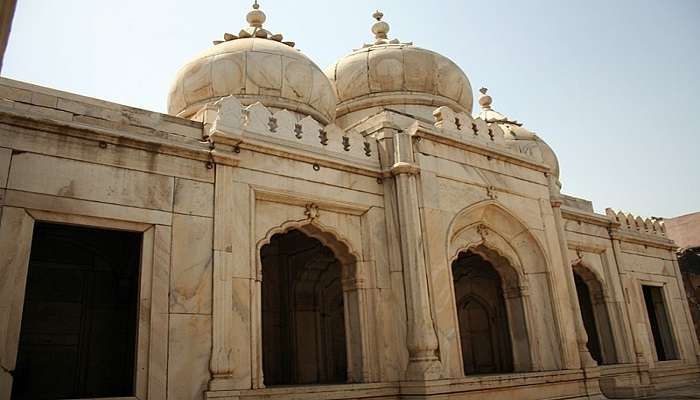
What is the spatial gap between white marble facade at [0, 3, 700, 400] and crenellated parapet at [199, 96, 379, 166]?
0.09 ft

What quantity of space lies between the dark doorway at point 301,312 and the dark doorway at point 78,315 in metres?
2.65

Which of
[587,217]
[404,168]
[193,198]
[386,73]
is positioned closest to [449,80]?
[386,73]

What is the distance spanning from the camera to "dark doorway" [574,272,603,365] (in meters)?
14.6

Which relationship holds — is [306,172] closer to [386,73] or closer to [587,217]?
[386,73]

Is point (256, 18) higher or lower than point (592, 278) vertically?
higher

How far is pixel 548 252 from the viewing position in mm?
11164

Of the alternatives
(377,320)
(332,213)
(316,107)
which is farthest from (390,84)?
(377,320)

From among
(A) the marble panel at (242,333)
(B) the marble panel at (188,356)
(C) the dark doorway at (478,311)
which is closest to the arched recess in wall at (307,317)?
(A) the marble panel at (242,333)

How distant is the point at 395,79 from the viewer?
1388cm

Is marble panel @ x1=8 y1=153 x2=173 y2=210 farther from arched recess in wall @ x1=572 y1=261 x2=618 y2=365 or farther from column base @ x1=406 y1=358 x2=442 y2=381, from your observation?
arched recess in wall @ x1=572 y1=261 x2=618 y2=365

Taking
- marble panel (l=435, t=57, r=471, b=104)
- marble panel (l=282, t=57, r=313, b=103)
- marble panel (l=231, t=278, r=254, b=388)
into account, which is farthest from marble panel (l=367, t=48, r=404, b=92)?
marble panel (l=231, t=278, r=254, b=388)

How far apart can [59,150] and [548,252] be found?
850cm

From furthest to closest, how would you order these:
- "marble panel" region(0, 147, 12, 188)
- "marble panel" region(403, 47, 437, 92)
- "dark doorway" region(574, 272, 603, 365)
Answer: "dark doorway" region(574, 272, 603, 365) → "marble panel" region(403, 47, 437, 92) → "marble panel" region(0, 147, 12, 188)

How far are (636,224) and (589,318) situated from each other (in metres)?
2.98
